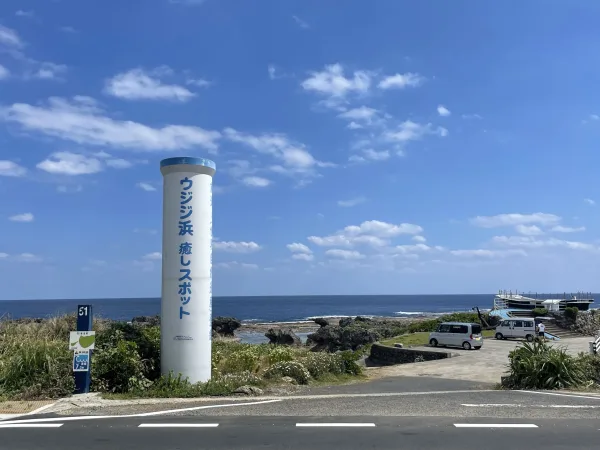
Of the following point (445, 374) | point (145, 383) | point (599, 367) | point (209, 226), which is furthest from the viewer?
point (445, 374)

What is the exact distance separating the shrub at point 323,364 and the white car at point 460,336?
48.7 ft

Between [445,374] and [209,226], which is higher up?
[209,226]

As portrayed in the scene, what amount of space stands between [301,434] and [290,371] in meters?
6.90

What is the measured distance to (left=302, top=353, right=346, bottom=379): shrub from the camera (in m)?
16.1

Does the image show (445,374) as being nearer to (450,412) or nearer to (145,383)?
(450,412)

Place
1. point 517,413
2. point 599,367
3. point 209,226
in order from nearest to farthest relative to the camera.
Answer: point 517,413
point 209,226
point 599,367

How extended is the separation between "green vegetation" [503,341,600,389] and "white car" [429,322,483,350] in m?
16.1

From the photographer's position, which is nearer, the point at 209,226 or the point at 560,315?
the point at 209,226

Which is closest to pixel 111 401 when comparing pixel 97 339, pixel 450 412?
pixel 97 339

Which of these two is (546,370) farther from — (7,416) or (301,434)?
(7,416)

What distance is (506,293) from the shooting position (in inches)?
2542

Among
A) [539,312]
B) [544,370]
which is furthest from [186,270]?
[539,312]

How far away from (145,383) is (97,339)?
7.07 ft

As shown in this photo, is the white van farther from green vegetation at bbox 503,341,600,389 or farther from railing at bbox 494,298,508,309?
green vegetation at bbox 503,341,600,389
